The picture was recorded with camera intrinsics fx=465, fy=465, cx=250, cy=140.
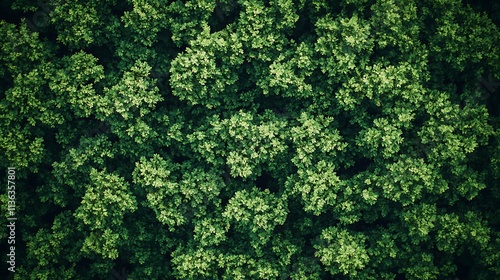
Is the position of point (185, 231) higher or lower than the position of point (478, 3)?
lower

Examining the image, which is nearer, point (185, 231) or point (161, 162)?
point (161, 162)

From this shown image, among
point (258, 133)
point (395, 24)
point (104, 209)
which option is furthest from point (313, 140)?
point (104, 209)

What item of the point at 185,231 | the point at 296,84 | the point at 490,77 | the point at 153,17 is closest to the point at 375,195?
the point at 296,84

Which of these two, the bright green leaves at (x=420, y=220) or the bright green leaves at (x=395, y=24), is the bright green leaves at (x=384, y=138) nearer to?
the bright green leaves at (x=420, y=220)

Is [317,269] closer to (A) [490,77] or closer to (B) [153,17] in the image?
(A) [490,77]

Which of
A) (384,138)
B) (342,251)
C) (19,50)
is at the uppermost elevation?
(19,50)

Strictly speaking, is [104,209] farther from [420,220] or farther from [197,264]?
[420,220]
